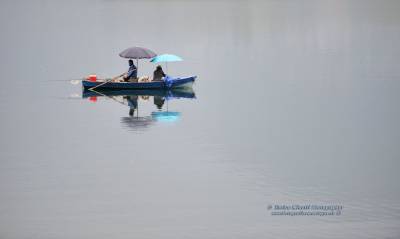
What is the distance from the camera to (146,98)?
3372 cm

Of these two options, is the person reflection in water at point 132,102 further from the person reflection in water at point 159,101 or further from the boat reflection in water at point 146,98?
the person reflection in water at point 159,101

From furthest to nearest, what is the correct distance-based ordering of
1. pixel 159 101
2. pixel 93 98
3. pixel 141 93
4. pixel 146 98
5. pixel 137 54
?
1. pixel 137 54
2. pixel 141 93
3. pixel 146 98
4. pixel 93 98
5. pixel 159 101

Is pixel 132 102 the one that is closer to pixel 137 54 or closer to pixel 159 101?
pixel 159 101

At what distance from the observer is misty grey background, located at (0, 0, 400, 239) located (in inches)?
713

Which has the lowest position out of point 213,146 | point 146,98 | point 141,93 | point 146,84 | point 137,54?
point 213,146

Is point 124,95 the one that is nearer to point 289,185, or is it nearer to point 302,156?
point 302,156

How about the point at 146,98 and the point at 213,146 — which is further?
the point at 146,98

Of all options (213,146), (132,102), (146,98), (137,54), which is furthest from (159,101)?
(213,146)

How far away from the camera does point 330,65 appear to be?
41.7m

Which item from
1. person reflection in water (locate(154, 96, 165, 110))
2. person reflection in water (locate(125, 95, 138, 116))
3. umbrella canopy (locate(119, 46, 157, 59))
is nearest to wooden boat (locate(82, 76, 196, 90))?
person reflection in water (locate(125, 95, 138, 116))

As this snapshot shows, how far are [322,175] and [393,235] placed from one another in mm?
4779

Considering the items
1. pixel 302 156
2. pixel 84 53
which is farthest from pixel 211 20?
pixel 302 156

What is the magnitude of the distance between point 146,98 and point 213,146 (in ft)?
30.6

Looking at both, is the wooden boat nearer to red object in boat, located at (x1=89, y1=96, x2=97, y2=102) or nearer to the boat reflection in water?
the boat reflection in water
